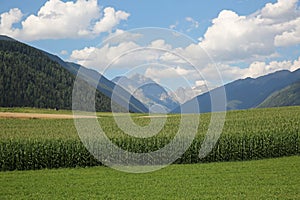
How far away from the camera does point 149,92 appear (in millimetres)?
18062

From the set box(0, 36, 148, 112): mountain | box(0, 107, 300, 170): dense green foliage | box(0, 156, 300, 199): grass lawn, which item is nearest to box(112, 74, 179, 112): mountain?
box(0, 156, 300, 199): grass lawn

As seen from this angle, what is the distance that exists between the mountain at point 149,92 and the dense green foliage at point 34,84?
11496 centimetres

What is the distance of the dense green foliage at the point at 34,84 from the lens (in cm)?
14350

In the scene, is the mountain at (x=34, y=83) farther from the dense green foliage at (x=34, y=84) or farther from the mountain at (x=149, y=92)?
the mountain at (x=149, y=92)

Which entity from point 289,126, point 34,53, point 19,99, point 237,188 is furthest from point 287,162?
point 34,53

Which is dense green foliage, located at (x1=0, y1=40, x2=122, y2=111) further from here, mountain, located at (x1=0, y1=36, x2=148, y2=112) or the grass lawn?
the grass lawn

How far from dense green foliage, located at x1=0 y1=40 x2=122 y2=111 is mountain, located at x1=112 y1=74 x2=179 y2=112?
115 metres

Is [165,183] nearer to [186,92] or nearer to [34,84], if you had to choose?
[186,92]

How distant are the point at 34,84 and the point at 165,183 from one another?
142460 mm

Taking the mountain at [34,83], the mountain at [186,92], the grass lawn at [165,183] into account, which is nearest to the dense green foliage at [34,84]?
the mountain at [34,83]

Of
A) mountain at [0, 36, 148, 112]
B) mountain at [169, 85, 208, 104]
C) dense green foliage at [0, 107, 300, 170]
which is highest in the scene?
mountain at [0, 36, 148, 112]

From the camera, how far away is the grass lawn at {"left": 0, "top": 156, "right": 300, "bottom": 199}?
16.0 meters

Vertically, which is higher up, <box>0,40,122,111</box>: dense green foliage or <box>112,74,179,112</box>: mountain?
<box>0,40,122,111</box>: dense green foliage

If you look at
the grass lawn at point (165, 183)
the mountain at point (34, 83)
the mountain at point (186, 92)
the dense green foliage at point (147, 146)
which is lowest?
the grass lawn at point (165, 183)
